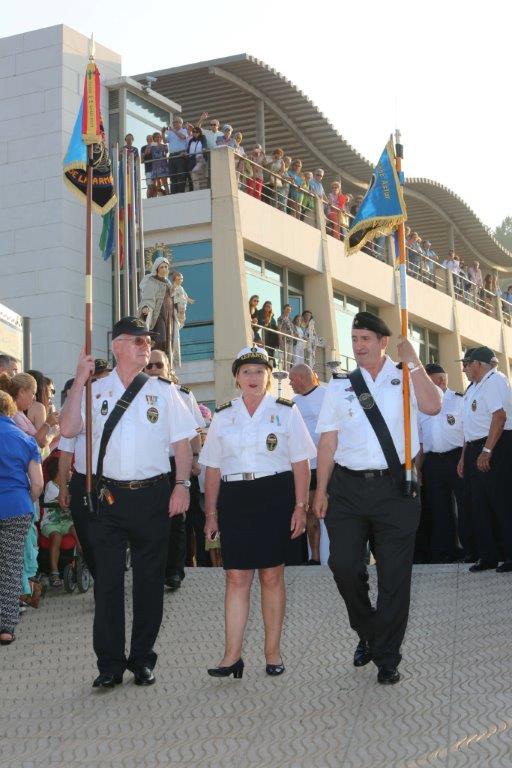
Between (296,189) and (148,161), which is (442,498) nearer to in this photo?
(148,161)

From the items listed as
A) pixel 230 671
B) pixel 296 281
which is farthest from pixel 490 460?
pixel 296 281

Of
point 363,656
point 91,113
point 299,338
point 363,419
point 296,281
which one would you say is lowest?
point 363,656

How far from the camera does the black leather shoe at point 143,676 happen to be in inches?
274

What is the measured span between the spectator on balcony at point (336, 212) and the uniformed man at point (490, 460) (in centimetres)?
1860

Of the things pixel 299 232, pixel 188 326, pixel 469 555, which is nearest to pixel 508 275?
pixel 299 232

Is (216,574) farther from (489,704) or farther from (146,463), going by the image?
(489,704)

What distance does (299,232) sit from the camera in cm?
2770

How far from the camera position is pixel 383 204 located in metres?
8.00

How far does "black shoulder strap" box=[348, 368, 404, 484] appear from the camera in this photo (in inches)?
270

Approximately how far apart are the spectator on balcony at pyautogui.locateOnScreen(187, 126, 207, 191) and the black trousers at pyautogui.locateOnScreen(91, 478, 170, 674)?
719 inches

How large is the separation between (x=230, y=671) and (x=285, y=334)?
18621mm

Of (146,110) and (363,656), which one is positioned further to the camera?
(146,110)

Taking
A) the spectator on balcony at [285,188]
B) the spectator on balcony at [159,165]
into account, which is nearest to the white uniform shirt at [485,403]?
the spectator on balcony at [159,165]

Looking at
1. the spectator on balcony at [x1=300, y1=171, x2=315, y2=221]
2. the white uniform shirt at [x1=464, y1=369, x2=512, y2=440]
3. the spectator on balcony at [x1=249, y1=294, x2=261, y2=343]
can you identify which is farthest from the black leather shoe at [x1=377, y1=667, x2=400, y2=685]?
the spectator on balcony at [x1=300, y1=171, x2=315, y2=221]
